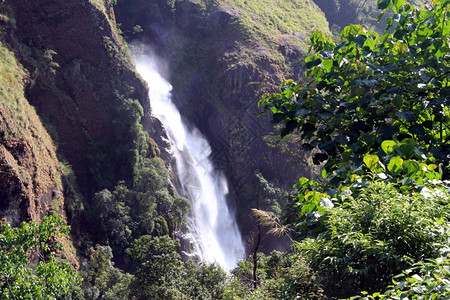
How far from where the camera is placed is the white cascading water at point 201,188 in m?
31.8

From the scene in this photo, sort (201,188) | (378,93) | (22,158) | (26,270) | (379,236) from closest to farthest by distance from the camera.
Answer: (379,236), (378,93), (26,270), (22,158), (201,188)

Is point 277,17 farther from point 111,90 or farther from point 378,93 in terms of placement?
point 378,93

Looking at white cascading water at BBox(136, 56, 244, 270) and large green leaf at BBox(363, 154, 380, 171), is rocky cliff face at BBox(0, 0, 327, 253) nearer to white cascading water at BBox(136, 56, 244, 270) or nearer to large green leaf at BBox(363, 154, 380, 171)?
white cascading water at BBox(136, 56, 244, 270)

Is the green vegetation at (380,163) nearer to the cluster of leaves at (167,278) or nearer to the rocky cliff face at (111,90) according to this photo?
the cluster of leaves at (167,278)

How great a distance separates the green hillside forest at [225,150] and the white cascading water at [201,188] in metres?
0.20

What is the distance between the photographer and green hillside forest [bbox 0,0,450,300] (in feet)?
12.1

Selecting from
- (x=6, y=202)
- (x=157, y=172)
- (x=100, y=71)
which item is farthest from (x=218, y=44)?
(x=6, y=202)

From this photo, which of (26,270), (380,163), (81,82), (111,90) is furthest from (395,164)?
(111,90)

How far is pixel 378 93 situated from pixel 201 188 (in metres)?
29.8

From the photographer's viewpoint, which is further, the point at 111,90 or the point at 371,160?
the point at 111,90

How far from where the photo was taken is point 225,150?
39312mm

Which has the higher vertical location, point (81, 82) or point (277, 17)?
point (277, 17)

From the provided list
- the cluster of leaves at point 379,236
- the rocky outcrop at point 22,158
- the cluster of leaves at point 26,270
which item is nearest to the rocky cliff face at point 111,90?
the rocky outcrop at point 22,158

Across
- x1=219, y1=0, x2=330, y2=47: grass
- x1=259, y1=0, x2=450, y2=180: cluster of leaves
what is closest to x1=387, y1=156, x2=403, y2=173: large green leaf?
x1=259, y1=0, x2=450, y2=180: cluster of leaves
